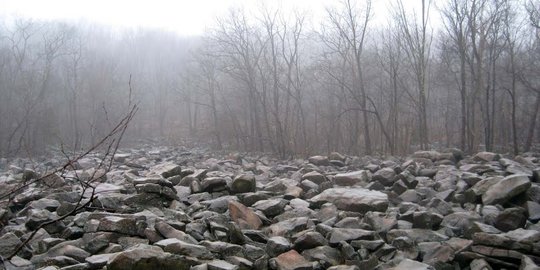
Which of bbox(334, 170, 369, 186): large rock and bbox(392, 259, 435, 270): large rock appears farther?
bbox(334, 170, 369, 186): large rock

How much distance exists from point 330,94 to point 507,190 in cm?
1636

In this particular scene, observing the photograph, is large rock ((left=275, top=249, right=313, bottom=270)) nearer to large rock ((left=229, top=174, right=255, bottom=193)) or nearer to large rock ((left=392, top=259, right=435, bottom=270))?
large rock ((left=392, top=259, right=435, bottom=270))

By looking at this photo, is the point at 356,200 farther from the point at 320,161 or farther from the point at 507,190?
the point at 320,161

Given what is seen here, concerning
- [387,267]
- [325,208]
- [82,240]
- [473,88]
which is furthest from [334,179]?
[473,88]

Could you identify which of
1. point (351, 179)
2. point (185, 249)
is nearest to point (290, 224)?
point (185, 249)

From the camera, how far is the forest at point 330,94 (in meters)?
17.1

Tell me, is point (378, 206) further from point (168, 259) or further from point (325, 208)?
point (168, 259)

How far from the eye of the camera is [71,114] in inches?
1258

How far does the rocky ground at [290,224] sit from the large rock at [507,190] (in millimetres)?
14

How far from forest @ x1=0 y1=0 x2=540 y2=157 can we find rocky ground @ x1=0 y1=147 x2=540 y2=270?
1234 millimetres

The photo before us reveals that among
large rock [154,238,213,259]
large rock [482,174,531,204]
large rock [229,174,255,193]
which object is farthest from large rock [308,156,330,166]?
large rock [154,238,213,259]

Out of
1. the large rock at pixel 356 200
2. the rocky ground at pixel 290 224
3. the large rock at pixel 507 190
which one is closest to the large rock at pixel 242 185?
the rocky ground at pixel 290 224

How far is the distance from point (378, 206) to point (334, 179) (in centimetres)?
208

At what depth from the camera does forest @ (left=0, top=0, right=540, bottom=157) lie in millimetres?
17078
